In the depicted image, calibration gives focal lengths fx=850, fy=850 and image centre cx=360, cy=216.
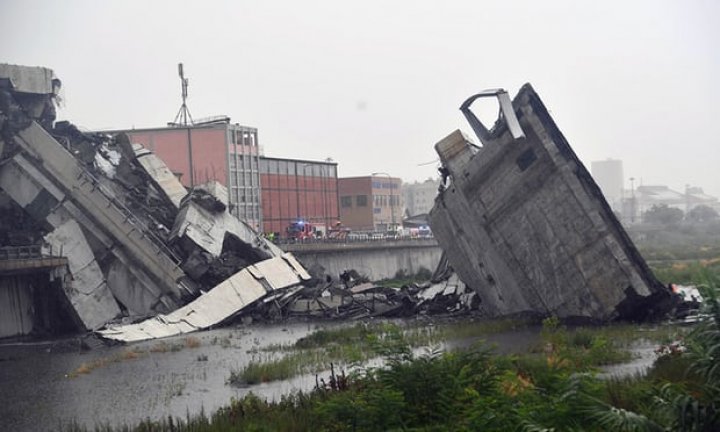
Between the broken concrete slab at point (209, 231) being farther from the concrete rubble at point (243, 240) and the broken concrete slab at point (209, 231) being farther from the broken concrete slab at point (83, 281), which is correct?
the broken concrete slab at point (83, 281)

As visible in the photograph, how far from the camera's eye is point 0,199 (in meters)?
36.6

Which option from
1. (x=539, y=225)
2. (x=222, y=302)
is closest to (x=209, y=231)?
(x=222, y=302)

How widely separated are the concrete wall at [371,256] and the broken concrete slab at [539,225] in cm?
1939

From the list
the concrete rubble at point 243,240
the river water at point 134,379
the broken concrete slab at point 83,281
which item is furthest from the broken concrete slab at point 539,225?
the broken concrete slab at point 83,281

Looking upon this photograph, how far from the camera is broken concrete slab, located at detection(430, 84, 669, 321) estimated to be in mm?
27141

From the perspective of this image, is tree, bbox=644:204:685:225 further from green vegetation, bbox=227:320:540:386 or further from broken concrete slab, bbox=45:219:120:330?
broken concrete slab, bbox=45:219:120:330

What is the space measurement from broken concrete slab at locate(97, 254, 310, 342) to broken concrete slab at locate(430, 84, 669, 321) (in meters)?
10.7

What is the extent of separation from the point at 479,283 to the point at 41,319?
17481 mm

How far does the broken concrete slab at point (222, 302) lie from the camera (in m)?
31.3

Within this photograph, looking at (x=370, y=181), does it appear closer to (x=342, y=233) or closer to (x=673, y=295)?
(x=342, y=233)

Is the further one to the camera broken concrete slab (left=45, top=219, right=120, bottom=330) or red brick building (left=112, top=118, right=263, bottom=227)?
red brick building (left=112, top=118, right=263, bottom=227)

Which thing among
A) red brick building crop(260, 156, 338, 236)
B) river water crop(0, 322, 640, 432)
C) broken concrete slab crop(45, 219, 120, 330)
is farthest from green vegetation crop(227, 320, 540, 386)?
red brick building crop(260, 156, 338, 236)

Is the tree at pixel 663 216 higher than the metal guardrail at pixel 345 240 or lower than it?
higher

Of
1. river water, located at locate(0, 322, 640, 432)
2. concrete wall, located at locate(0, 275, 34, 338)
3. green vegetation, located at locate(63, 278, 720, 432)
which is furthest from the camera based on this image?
concrete wall, located at locate(0, 275, 34, 338)
